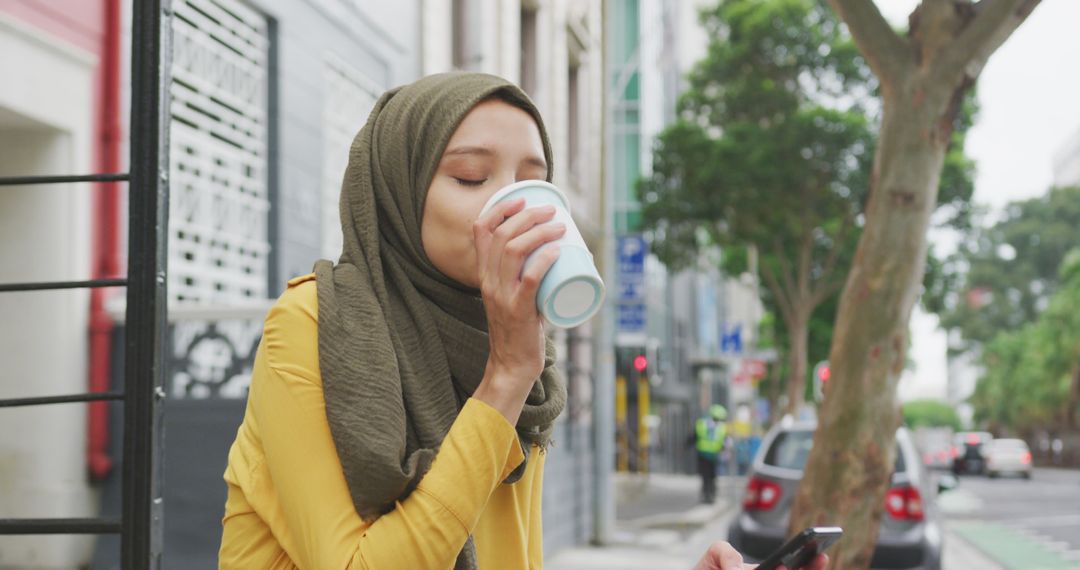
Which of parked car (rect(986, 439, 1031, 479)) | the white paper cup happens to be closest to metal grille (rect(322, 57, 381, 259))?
the white paper cup

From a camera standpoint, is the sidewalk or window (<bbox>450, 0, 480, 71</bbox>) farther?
the sidewalk

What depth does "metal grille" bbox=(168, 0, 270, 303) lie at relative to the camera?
7.68 m

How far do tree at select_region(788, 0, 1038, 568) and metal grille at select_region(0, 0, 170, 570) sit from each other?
3.21 m

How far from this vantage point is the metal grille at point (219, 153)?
7.68 meters

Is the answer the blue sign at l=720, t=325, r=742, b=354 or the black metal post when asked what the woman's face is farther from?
the blue sign at l=720, t=325, r=742, b=354

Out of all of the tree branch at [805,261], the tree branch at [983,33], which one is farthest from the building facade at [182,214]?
the tree branch at [805,261]

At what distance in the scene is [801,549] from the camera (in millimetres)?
1747

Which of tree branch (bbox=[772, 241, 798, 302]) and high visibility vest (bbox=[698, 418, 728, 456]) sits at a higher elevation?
tree branch (bbox=[772, 241, 798, 302])

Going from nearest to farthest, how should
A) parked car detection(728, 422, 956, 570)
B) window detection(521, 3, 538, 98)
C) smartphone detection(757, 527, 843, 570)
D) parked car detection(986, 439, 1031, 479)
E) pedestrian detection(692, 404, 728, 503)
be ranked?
smartphone detection(757, 527, 843, 570)
parked car detection(728, 422, 956, 570)
window detection(521, 3, 538, 98)
pedestrian detection(692, 404, 728, 503)
parked car detection(986, 439, 1031, 479)

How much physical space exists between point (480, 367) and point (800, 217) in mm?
23760

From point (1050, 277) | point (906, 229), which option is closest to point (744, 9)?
point (906, 229)

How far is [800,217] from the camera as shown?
24672 millimetres

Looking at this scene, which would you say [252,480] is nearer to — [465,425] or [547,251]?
[465,425]

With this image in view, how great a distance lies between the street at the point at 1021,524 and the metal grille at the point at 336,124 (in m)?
8.18
